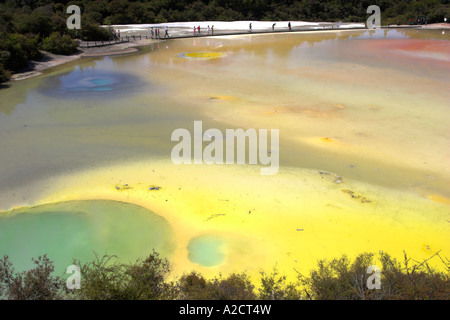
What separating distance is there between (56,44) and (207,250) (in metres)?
24.3

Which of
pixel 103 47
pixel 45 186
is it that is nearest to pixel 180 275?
pixel 45 186

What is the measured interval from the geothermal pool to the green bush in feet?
20.5

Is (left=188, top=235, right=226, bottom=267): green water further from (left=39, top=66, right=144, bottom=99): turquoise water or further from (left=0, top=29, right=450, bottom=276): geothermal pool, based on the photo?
(left=39, top=66, right=144, bottom=99): turquoise water

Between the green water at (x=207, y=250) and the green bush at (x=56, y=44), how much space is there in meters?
23.7

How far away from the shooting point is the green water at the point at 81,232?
316 inches

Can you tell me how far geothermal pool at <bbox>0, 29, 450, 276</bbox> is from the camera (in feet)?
27.5

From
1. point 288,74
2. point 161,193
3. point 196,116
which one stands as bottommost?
point 161,193

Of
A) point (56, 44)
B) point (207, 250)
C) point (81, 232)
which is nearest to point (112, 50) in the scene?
point (56, 44)

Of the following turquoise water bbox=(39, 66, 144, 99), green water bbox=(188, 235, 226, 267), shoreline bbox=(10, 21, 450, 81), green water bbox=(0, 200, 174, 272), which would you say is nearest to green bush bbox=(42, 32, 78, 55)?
shoreline bbox=(10, 21, 450, 81)

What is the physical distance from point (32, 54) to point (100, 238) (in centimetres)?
2053
